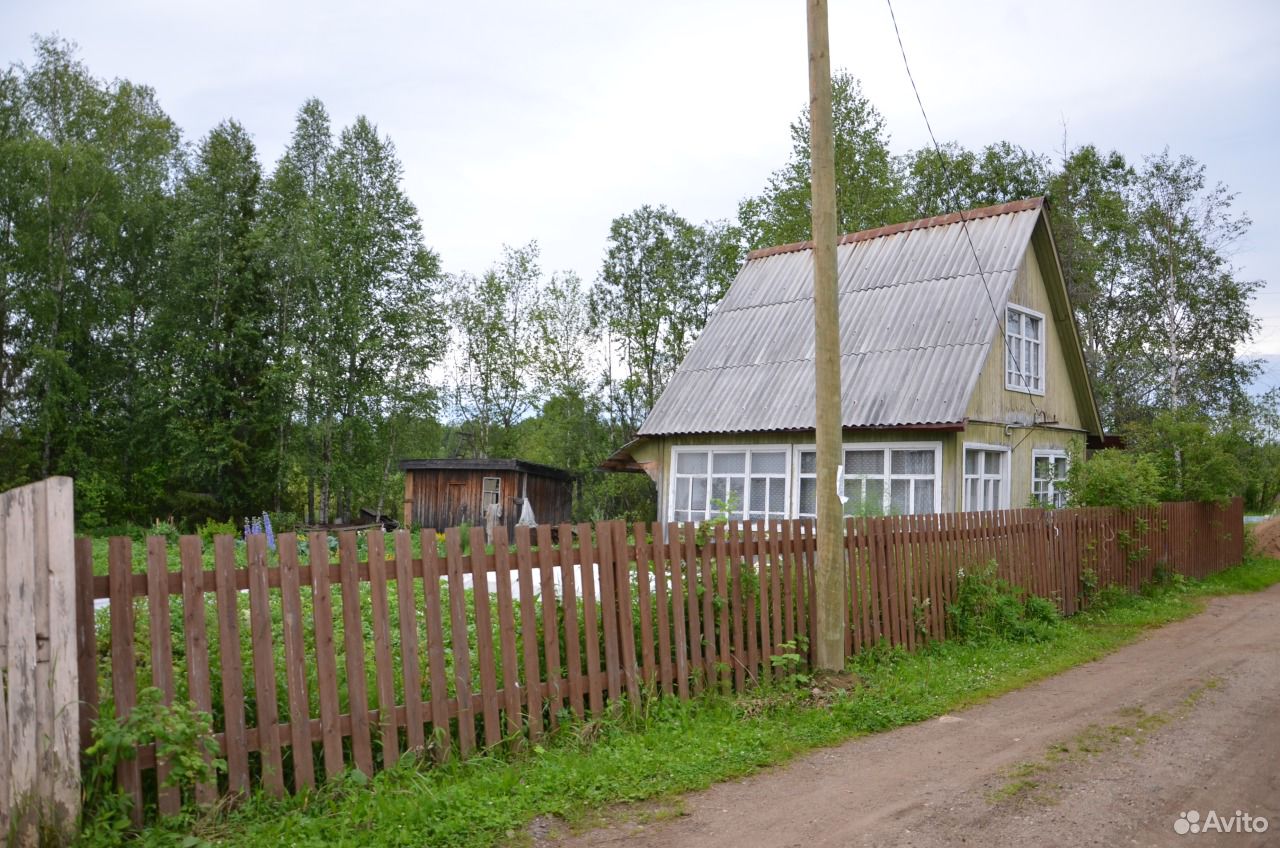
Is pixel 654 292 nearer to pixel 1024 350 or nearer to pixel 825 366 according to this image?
pixel 1024 350

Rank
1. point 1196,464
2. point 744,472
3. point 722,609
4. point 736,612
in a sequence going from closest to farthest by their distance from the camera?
1. point 722,609
2. point 736,612
3. point 1196,464
4. point 744,472

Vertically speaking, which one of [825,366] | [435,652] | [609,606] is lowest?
[435,652]

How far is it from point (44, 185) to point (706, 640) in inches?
1140

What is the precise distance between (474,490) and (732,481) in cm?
865

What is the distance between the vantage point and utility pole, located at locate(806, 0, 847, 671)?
26.2ft

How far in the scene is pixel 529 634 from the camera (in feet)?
20.3

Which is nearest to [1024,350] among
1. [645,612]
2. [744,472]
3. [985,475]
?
Answer: [985,475]

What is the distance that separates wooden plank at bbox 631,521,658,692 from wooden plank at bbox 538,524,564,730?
74 cm

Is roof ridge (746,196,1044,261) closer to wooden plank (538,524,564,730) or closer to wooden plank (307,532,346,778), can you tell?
wooden plank (538,524,564,730)

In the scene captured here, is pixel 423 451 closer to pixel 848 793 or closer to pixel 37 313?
pixel 37 313

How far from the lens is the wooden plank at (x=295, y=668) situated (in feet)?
16.5

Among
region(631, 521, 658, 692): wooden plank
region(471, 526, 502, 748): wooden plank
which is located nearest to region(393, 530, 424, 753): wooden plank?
region(471, 526, 502, 748): wooden plank

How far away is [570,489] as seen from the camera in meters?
27.7

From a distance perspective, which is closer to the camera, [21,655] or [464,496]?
[21,655]
